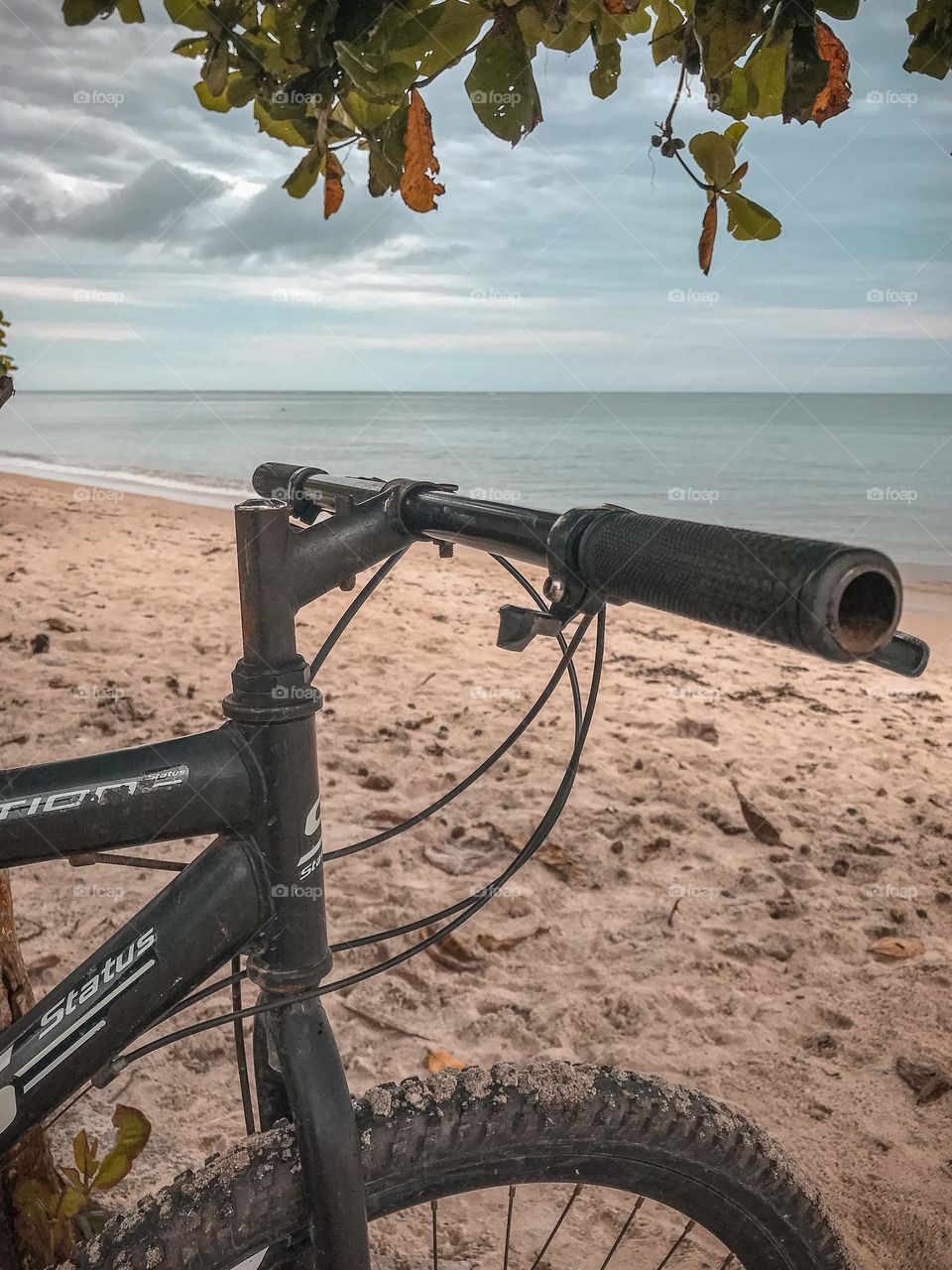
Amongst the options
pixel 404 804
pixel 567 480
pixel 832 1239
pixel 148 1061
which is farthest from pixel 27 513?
pixel 567 480

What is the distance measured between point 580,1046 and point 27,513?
862 centimetres

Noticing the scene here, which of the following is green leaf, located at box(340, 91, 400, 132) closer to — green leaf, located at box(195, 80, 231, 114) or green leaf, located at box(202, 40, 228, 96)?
green leaf, located at box(202, 40, 228, 96)

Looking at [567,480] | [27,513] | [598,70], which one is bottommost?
[598,70]

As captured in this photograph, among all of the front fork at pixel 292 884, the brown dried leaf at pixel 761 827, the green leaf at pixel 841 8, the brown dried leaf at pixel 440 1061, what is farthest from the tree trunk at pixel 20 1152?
the brown dried leaf at pixel 761 827

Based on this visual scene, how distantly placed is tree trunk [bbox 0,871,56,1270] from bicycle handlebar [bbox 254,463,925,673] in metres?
1.03

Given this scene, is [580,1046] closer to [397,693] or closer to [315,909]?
[315,909]

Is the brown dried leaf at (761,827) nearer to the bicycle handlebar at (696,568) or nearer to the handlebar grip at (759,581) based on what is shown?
the bicycle handlebar at (696,568)

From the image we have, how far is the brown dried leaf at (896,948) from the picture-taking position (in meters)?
2.63

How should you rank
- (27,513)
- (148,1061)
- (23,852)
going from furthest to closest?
(27,513) < (148,1061) < (23,852)

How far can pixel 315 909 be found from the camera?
105 centimetres

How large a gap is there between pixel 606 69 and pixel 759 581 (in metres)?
1.44

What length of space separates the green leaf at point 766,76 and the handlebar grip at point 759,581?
100 centimetres

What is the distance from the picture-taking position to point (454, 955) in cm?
260

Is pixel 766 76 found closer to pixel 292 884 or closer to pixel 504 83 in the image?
pixel 504 83
